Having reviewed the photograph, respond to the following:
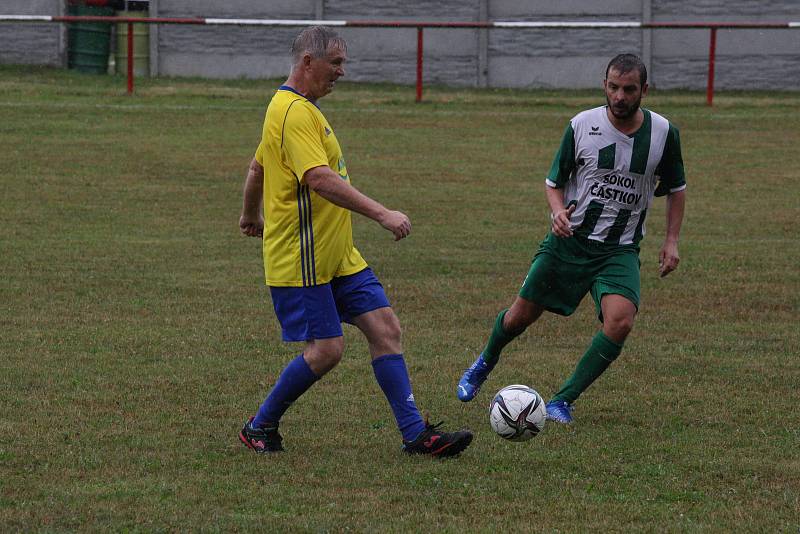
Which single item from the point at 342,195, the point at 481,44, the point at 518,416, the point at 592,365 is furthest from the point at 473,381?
the point at 481,44

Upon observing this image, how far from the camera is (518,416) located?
19.7 ft

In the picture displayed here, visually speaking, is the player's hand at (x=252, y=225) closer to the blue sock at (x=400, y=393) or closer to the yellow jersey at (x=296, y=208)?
the yellow jersey at (x=296, y=208)

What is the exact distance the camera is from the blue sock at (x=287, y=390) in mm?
5859

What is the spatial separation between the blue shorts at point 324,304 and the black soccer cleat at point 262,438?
1.43 feet

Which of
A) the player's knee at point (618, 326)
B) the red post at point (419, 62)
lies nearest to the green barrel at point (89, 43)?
the red post at point (419, 62)

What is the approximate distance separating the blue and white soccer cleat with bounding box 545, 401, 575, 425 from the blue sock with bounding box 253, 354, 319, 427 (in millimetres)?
1341

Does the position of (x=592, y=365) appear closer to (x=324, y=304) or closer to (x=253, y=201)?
(x=324, y=304)

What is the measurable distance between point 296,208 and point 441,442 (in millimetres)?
1223

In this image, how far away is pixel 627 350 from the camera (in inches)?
330

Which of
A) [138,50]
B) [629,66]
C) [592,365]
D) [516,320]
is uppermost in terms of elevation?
[138,50]

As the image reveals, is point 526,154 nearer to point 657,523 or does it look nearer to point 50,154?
point 50,154

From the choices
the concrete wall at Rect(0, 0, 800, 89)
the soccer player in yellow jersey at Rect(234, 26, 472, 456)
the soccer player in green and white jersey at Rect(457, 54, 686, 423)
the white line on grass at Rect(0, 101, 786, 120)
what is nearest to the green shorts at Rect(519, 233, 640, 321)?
the soccer player in green and white jersey at Rect(457, 54, 686, 423)

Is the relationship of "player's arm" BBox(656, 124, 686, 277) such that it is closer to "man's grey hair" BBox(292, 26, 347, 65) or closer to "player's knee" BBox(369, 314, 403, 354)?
"player's knee" BBox(369, 314, 403, 354)

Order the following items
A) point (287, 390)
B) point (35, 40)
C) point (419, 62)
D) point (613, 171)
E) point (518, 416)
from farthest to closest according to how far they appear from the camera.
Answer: point (35, 40) → point (419, 62) → point (613, 171) → point (518, 416) → point (287, 390)
